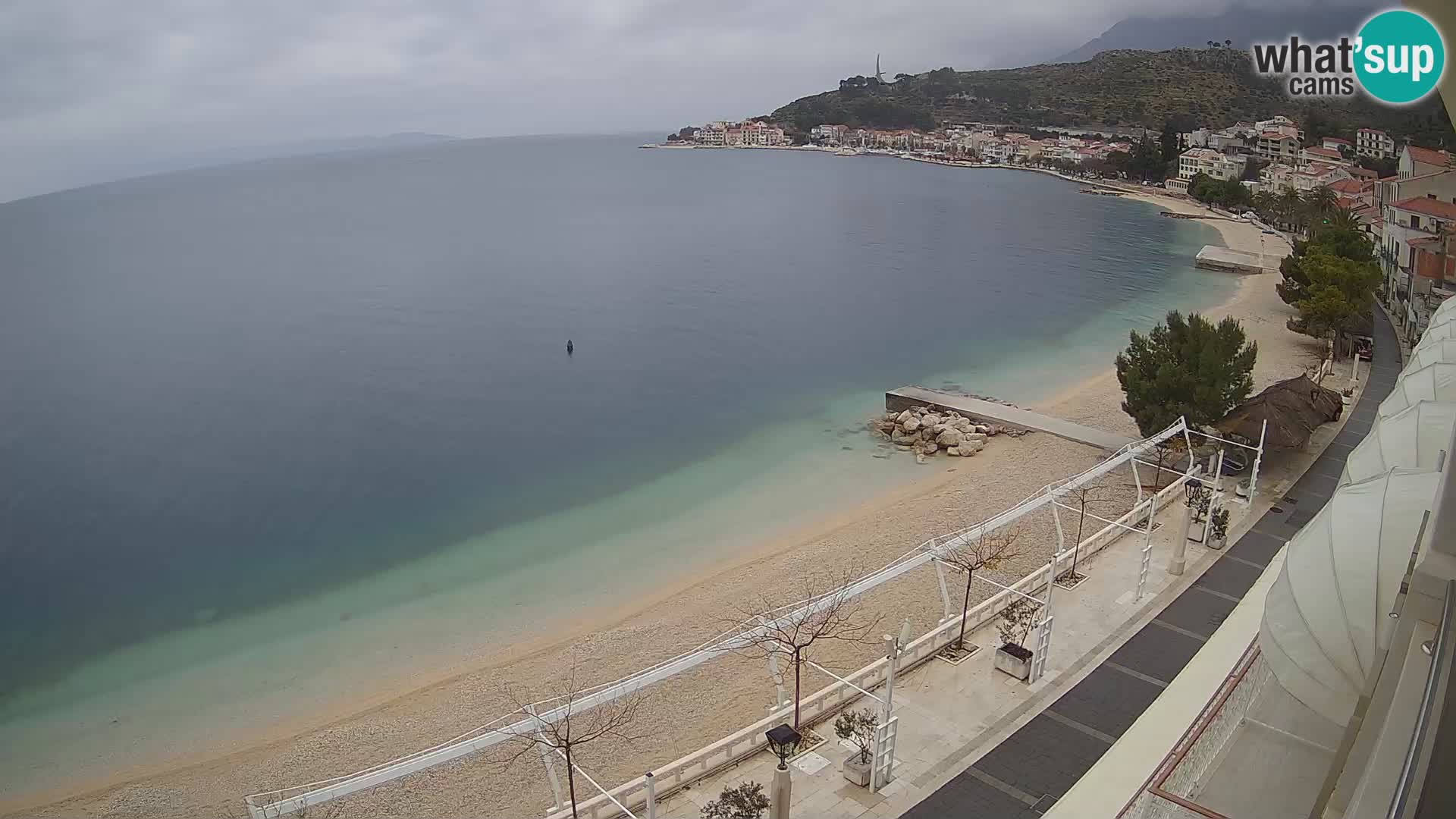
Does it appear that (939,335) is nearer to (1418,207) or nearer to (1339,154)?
(1418,207)

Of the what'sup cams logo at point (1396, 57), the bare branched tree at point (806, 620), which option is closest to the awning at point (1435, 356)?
the what'sup cams logo at point (1396, 57)

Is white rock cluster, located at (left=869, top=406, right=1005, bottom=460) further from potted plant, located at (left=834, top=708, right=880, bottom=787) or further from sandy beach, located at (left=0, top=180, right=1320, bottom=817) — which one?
potted plant, located at (left=834, top=708, right=880, bottom=787)

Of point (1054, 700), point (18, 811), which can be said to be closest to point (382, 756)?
point (18, 811)

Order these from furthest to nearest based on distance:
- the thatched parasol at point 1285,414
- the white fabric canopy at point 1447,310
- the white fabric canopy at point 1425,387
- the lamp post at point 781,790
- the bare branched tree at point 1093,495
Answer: the bare branched tree at point 1093,495
the thatched parasol at point 1285,414
the white fabric canopy at point 1447,310
the white fabric canopy at point 1425,387
the lamp post at point 781,790

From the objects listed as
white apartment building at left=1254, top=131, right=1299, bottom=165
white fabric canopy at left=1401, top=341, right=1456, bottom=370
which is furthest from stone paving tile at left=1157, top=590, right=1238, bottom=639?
white apartment building at left=1254, top=131, right=1299, bottom=165

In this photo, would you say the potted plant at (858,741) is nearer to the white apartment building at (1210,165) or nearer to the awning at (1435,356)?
the awning at (1435,356)

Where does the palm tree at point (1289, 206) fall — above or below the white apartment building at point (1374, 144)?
below

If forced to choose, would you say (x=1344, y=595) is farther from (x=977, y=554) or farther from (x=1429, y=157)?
(x=1429, y=157)
